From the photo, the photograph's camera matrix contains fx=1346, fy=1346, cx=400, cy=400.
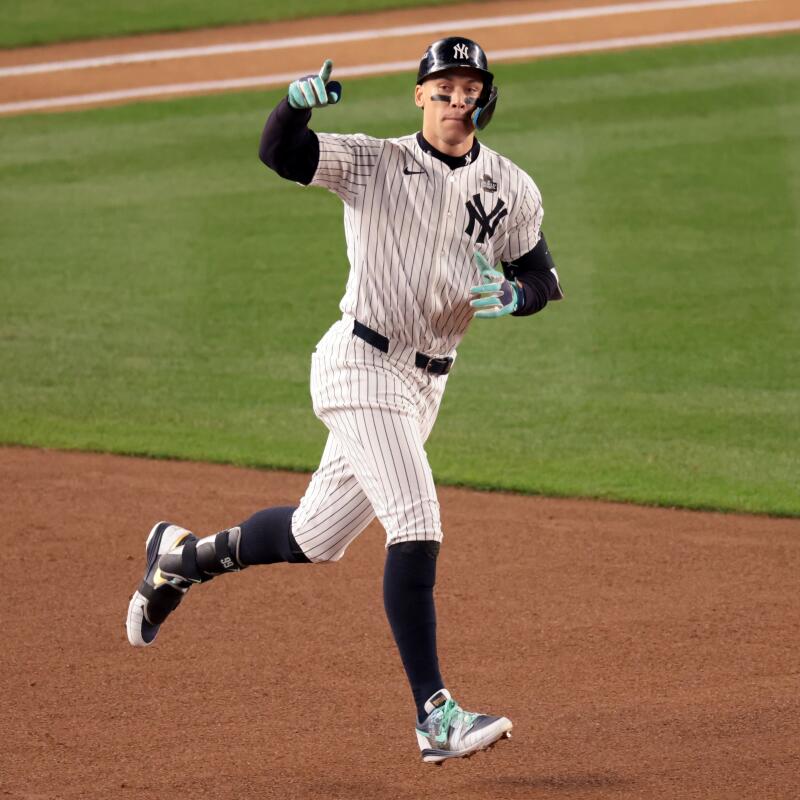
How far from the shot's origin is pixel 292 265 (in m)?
10.1

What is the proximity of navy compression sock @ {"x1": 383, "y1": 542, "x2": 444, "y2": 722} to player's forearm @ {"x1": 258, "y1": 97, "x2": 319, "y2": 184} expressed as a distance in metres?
1.11

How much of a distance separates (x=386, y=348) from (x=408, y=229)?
0.36 meters

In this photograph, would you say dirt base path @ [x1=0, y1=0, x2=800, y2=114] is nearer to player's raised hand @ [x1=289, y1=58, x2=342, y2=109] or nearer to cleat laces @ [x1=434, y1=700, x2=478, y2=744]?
player's raised hand @ [x1=289, y1=58, x2=342, y2=109]

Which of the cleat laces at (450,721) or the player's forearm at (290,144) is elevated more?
the player's forearm at (290,144)

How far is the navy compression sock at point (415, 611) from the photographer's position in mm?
3793

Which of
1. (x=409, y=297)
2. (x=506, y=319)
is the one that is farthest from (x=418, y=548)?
(x=506, y=319)

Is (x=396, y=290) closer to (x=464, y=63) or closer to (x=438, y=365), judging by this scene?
(x=438, y=365)

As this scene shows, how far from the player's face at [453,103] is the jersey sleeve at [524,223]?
0.94 ft

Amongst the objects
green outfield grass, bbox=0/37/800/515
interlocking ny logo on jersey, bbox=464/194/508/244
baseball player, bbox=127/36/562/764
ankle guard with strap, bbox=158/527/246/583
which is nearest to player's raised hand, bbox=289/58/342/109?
baseball player, bbox=127/36/562/764

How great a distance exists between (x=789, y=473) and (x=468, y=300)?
3670 mm

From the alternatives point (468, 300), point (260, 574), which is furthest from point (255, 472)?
point (468, 300)

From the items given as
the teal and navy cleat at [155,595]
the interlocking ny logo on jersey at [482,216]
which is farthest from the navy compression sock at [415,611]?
the teal and navy cleat at [155,595]

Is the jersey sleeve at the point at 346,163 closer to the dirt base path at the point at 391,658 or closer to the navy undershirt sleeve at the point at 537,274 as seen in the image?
the navy undershirt sleeve at the point at 537,274

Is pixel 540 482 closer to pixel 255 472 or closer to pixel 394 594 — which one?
pixel 255 472
